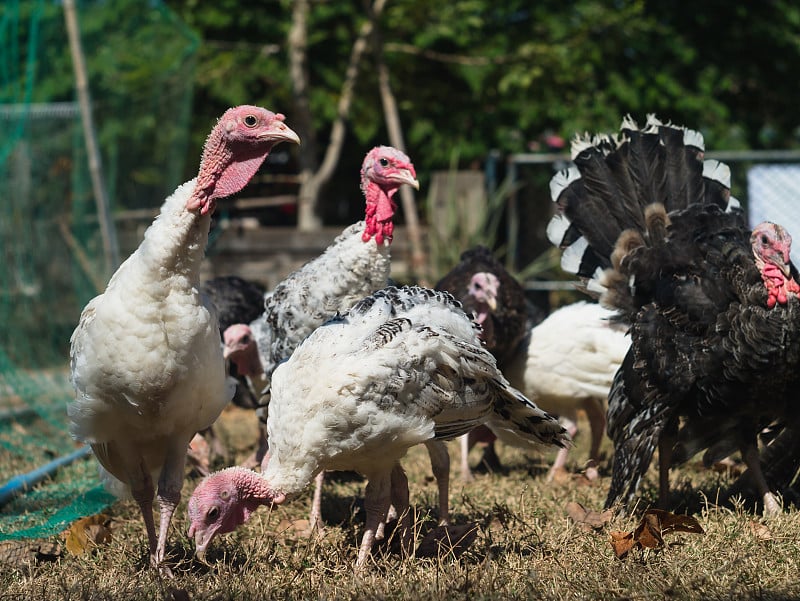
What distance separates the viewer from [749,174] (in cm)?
1037

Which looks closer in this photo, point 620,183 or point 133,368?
point 133,368

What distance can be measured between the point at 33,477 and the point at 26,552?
1276 millimetres

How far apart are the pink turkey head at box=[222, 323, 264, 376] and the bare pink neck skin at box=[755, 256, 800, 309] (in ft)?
11.2

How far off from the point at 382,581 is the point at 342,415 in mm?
676

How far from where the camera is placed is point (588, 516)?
4.62m

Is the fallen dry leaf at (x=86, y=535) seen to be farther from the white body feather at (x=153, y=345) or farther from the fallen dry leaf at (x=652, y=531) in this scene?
the fallen dry leaf at (x=652, y=531)

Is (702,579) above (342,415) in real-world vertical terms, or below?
below

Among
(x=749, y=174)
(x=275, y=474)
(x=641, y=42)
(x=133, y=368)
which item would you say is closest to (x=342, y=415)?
(x=275, y=474)

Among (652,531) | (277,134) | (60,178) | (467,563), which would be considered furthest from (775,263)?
(60,178)

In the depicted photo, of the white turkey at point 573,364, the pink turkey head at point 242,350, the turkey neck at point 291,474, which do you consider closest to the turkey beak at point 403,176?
the white turkey at point 573,364

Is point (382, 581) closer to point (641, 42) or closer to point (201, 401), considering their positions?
point (201, 401)

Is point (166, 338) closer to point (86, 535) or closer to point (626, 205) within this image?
point (86, 535)

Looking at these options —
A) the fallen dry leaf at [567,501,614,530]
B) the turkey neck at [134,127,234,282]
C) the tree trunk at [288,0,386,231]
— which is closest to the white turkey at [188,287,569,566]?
Answer: the fallen dry leaf at [567,501,614,530]

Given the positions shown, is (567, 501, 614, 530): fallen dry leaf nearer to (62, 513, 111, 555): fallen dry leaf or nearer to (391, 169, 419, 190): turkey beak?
(391, 169, 419, 190): turkey beak
